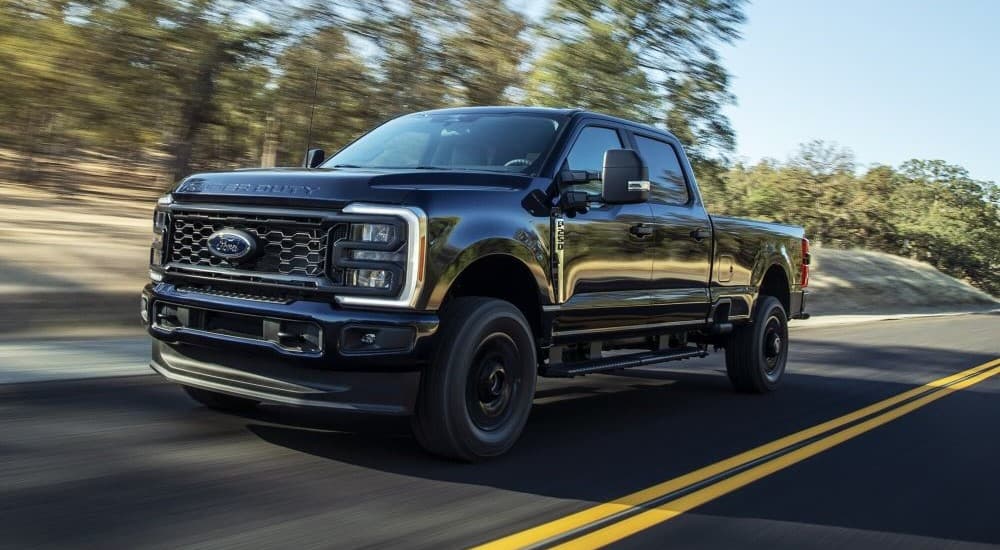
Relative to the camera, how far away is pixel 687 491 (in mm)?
5289

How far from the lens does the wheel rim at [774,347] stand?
9.24m

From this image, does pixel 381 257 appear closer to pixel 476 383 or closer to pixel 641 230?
pixel 476 383

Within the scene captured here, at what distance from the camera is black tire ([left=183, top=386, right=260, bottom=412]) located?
6311 mm

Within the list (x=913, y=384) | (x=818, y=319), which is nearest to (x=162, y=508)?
(x=913, y=384)

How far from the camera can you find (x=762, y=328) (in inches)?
355

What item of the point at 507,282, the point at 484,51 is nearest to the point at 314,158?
the point at 507,282

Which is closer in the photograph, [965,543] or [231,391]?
[965,543]

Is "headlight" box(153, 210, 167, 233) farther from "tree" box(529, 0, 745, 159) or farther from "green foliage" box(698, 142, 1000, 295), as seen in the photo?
"green foliage" box(698, 142, 1000, 295)

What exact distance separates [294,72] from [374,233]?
11.8 m

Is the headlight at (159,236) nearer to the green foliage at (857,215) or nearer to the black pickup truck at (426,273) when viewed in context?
the black pickup truck at (426,273)

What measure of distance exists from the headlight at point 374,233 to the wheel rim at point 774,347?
5031 mm

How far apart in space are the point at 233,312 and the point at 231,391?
41 cm

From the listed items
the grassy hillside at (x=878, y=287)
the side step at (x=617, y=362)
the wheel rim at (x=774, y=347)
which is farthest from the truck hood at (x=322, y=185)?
the grassy hillside at (x=878, y=287)

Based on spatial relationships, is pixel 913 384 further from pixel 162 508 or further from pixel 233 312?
pixel 162 508
